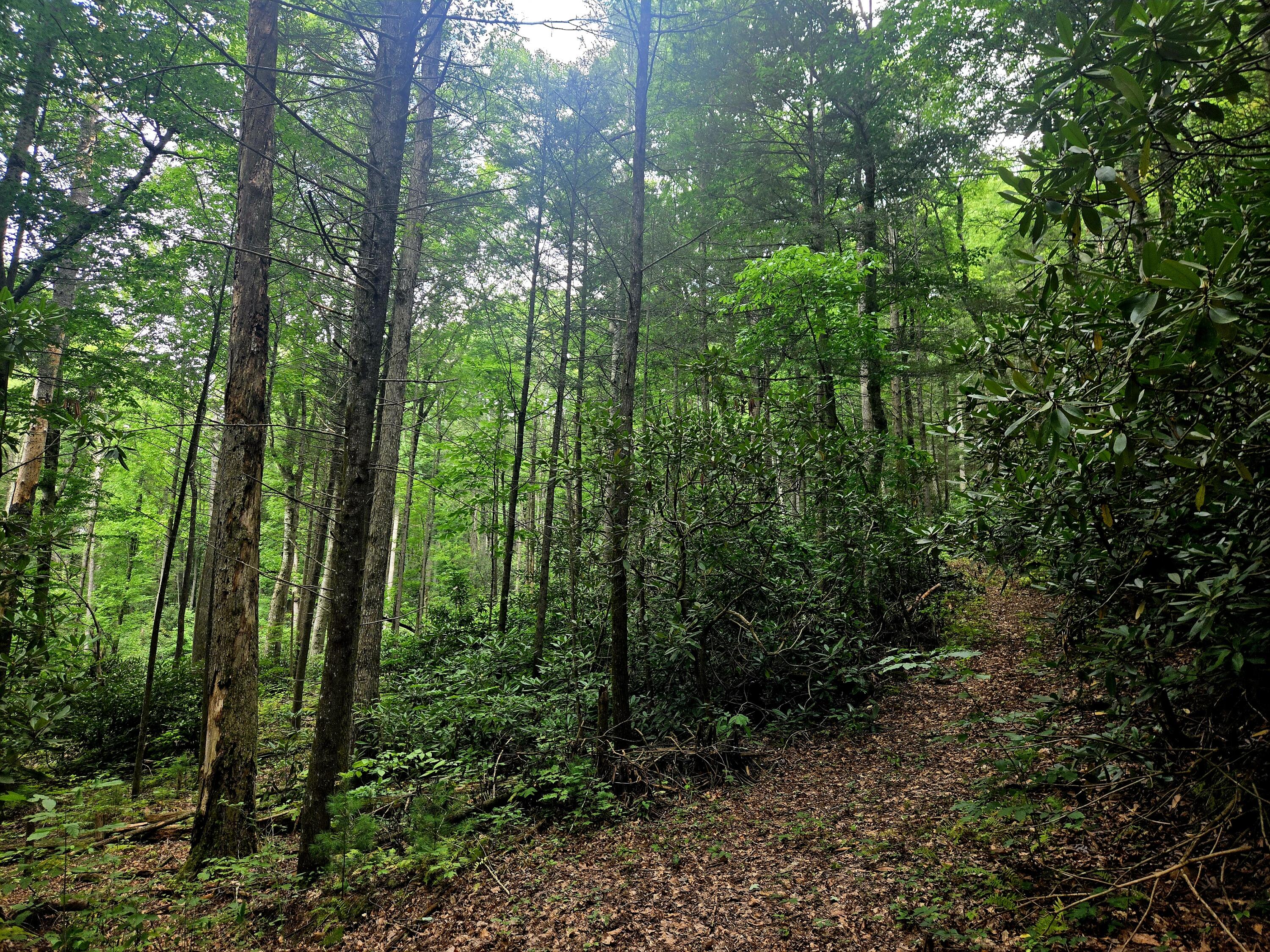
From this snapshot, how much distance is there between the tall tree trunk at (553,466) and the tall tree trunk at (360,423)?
251 cm

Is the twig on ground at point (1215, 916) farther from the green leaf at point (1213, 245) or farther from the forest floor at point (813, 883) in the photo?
the green leaf at point (1213, 245)

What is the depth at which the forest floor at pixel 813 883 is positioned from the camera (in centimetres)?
280

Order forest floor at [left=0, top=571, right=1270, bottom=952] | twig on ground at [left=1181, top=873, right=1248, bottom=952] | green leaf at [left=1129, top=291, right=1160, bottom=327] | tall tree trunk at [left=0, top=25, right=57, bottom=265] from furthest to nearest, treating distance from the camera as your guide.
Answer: tall tree trunk at [left=0, top=25, right=57, bottom=265] → forest floor at [left=0, top=571, right=1270, bottom=952] → twig on ground at [left=1181, top=873, right=1248, bottom=952] → green leaf at [left=1129, top=291, right=1160, bottom=327]

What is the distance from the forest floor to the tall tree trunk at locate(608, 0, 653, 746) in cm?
124

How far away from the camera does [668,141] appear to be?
39.4ft

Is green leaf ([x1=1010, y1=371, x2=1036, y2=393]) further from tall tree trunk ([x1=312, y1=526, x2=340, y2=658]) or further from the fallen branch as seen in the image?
tall tree trunk ([x1=312, y1=526, x2=340, y2=658])

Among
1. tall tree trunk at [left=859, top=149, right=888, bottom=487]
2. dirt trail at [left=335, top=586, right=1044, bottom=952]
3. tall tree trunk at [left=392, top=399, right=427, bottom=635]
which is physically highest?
tall tree trunk at [left=859, top=149, right=888, bottom=487]

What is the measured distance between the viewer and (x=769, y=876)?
4.13 metres

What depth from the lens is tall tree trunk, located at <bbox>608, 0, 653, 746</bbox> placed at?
5.88 m

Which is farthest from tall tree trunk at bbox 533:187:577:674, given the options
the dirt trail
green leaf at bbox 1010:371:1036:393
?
green leaf at bbox 1010:371:1036:393

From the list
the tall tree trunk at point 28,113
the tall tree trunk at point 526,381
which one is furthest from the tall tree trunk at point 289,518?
the tall tree trunk at point 28,113

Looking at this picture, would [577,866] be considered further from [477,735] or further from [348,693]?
[477,735]

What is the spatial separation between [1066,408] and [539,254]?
37.4ft

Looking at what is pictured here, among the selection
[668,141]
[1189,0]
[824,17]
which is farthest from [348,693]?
[824,17]
